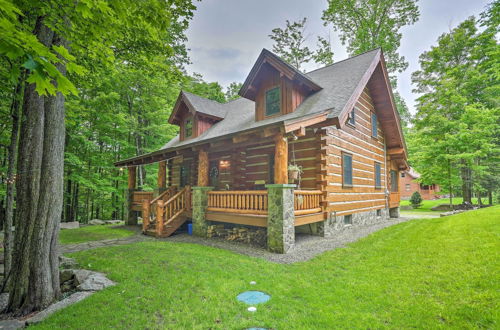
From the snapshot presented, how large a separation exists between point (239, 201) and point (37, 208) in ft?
17.0

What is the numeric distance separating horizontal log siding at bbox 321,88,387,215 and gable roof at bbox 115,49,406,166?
109cm

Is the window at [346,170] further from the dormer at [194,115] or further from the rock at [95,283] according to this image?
the rock at [95,283]

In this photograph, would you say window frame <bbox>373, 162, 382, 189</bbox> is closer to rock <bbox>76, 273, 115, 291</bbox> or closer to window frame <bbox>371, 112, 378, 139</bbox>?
window frame <bbox>371, 112, 378, 139</bbox>

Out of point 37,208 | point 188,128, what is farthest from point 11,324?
point 188,128

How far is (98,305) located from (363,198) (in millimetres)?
11293

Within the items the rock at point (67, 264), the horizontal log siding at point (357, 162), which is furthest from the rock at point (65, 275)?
the horizontal log siding at point (357, 162)

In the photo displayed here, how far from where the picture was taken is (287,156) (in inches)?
296

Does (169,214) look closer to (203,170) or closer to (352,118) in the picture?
(203,170)

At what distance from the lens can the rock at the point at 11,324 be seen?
10.7 ft

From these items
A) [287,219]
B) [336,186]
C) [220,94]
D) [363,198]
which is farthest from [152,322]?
[220,94]

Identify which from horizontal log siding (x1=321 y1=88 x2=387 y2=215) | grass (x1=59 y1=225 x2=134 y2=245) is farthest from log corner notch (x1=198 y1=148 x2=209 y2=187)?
horizontal log siding (x1=321 y1=88 x2=387 y2=215)

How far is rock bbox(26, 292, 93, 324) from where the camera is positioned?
346 centimetres

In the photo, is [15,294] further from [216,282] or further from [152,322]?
[216,282]

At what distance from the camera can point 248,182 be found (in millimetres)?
11078
